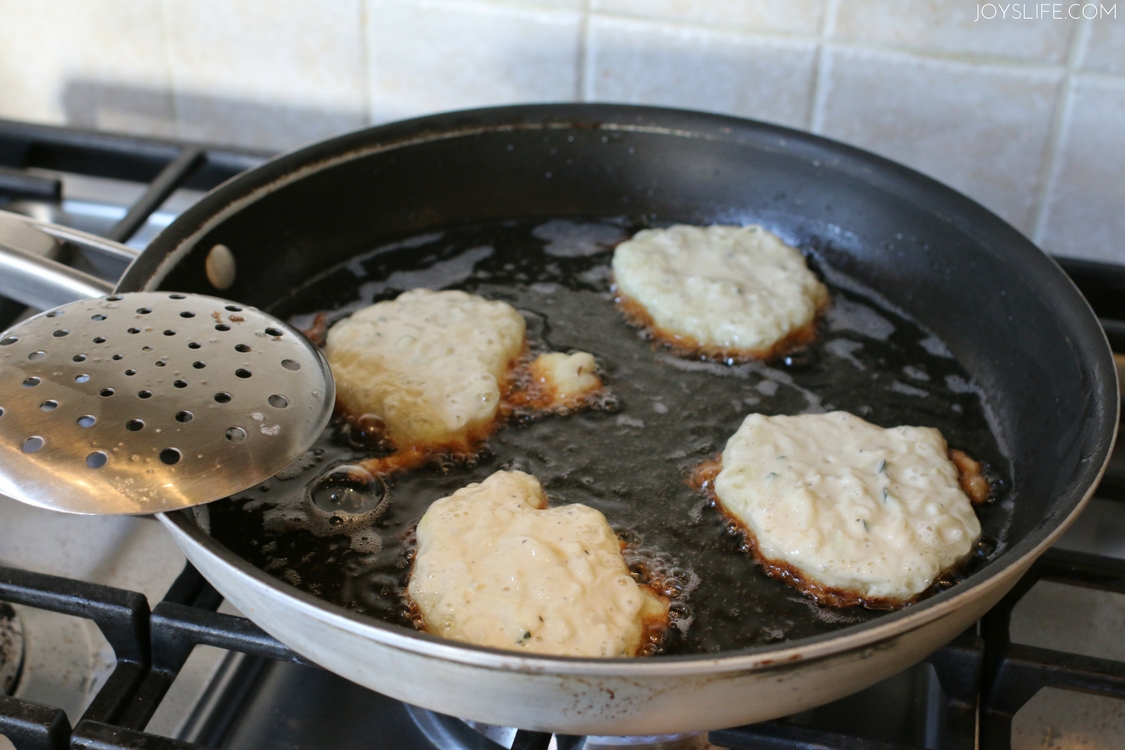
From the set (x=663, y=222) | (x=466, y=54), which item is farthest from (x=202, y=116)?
(x=663, y=222)

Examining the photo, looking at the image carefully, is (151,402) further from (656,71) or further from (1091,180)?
(1091,180)

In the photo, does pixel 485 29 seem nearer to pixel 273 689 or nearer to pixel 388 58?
pixel 388 58

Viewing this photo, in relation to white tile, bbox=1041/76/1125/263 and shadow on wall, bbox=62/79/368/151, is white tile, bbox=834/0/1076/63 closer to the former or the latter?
white tile, bbox=1041/76/1125/263

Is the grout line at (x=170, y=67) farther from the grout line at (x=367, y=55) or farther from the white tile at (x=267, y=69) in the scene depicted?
the grout line at (x=367, y=55)

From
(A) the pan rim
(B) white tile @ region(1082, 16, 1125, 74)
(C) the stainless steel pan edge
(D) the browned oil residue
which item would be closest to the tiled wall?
(B) white tile @ region(1082, 16, 1125, 74)

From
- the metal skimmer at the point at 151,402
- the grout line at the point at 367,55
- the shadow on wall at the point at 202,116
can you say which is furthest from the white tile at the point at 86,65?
the metal skimmer at the point at 151,402

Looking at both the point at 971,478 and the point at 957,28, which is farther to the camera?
the point at 957,28

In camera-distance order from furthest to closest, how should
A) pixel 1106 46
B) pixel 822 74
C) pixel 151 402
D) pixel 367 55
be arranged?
pixel 367 55
pixel 822 74
pixel 1106 46
pixel 151 402
